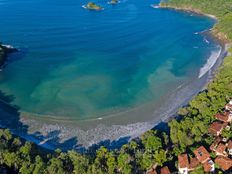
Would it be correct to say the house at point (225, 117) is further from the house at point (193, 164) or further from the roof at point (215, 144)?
the house at point (193, 164)

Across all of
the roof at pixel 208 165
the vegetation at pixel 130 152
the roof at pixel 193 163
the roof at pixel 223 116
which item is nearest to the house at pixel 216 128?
the vegetation at pixel 130 152

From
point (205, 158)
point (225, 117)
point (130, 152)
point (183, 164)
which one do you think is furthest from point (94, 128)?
point (225, 117)

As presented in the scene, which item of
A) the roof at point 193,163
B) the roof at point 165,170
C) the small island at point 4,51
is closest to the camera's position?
the roof at point 165,170

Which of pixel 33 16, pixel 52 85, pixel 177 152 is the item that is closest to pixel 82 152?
pixel 177 152

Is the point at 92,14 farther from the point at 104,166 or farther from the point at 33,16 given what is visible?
the point at 104,166

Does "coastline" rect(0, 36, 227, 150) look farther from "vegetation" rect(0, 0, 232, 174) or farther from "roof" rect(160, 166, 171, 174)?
"roof" rect(160, 166, 171, 174)

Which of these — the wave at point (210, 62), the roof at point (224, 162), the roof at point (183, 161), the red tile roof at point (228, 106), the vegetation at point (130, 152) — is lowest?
the wave at point (210, 62)

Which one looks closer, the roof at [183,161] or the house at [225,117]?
the roof at [183,161]
